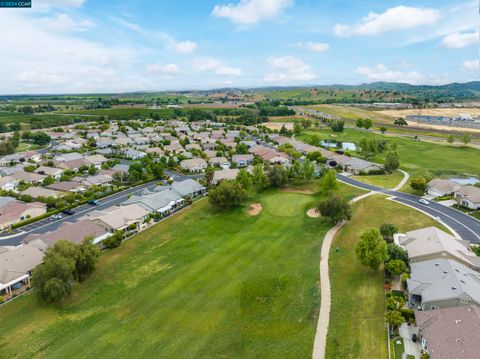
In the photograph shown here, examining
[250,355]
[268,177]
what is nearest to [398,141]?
[268,177]

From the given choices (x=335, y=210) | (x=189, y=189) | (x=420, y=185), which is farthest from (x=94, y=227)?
(x=420, y=185)

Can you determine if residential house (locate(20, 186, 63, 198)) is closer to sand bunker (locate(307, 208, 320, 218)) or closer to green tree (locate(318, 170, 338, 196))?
sand bunker (locate(307, 208, 320, 218))

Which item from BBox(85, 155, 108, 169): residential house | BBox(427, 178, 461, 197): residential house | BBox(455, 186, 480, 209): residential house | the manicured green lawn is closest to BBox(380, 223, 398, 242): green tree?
BBox(455, 186, 480, 209): residential house

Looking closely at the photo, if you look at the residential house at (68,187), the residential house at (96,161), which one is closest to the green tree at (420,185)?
the residential house at (68,187)

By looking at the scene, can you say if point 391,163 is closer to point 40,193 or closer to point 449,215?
point 449,215

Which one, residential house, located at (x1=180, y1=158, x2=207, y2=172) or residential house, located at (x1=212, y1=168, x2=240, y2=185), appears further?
residential house, located at (x1=180, y1=158, x2=207, y2=172)

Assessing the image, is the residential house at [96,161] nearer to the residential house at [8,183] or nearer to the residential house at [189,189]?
the residential house at [8,183]
